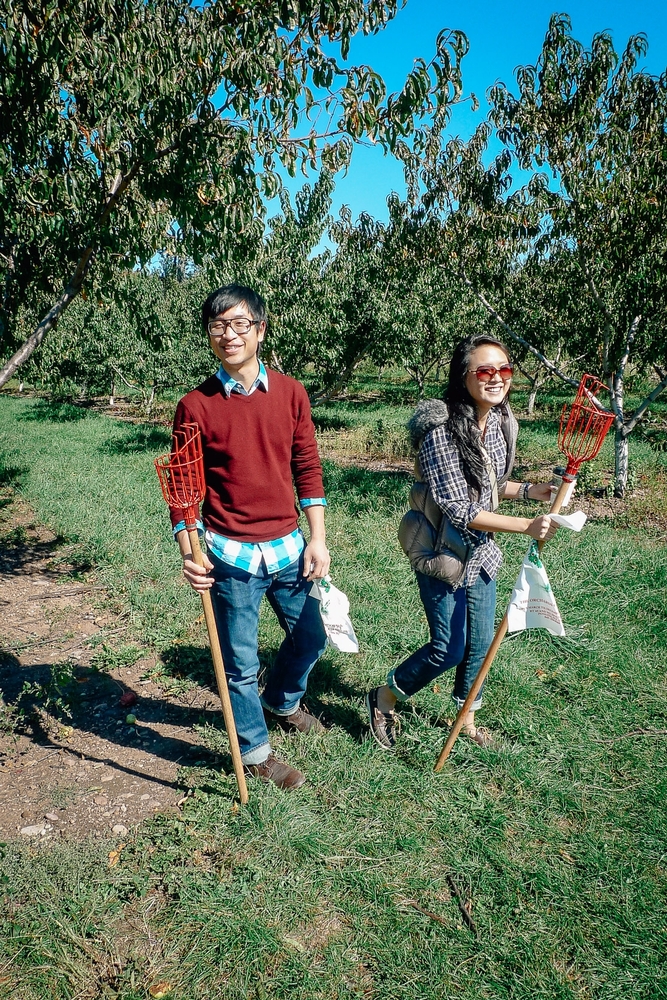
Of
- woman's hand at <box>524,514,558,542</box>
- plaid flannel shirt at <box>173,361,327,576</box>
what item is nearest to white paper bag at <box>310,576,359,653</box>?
plaid flannel shirt at <box>173,361,327,576</box>

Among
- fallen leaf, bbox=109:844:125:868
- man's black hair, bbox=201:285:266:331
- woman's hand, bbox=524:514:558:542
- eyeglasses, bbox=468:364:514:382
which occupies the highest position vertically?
man's black hair, bbox=201:285:266:331

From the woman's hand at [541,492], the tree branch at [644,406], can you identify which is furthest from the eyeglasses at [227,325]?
the tree branch at [644,406]

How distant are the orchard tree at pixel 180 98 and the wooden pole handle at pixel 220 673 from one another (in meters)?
2.32

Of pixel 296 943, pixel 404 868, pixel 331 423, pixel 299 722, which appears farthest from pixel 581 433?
pixel 331 423

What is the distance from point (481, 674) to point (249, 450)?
1282mm

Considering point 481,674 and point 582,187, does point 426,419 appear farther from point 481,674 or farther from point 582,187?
point 582,187

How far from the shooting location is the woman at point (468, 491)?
2492 mm

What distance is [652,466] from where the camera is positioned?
31.6 ft

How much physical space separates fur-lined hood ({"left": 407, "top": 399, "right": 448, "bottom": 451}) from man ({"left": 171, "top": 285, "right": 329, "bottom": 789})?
42 cm

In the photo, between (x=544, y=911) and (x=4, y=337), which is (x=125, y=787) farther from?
(x=4, y=337)

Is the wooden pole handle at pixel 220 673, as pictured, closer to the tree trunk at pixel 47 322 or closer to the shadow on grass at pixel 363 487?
the tree trunk at pixel 47 322

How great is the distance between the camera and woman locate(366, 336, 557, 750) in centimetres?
249

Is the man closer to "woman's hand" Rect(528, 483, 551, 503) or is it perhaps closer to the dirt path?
the dirt path

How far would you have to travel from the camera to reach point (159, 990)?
6.42 feet
